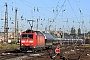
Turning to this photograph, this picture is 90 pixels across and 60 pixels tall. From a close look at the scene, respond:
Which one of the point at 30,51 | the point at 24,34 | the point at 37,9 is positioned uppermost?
the point at 37,9

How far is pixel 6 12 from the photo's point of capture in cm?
7275

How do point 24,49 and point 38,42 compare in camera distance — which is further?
point 38,42

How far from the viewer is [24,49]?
128 ft

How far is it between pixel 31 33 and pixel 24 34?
1.06 meters

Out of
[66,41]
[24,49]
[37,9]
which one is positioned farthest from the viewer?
[66,41]

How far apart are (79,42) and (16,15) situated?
49.8 meters

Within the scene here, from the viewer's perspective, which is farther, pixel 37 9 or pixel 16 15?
pixel 16 15

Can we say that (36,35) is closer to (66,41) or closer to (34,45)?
(34,45)

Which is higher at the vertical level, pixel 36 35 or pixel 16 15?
pixel 16 15

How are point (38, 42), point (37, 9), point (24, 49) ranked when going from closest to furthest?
1. point (24, 49)
2. point (38, 42)
3. point (37, 9)

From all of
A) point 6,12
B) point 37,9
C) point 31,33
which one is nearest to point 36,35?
point 31,33

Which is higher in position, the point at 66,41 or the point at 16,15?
the point at 16,15

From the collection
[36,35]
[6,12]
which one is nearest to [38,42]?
[36,35]

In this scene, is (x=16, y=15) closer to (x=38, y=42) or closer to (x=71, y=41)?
(x=38, y=42)
